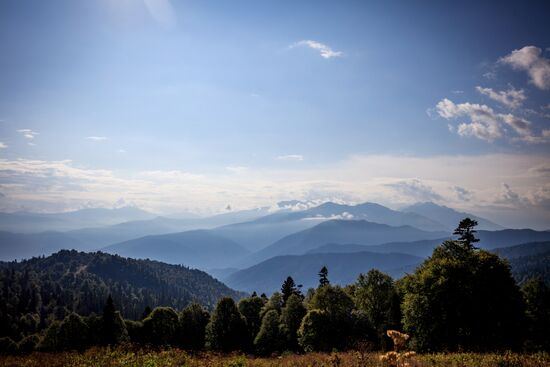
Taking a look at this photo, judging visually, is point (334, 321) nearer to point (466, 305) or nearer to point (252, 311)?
point (466, 305)

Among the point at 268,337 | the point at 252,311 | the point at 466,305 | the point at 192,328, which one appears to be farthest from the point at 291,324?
the point at 466,305

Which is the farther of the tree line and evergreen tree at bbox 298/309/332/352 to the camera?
evergreen tree at bbox 298/309/332/352

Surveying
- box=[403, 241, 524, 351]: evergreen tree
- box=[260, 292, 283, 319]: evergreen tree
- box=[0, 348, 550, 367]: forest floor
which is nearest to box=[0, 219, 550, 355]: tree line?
box=[403, 241, 524, 351]: evergreen tree

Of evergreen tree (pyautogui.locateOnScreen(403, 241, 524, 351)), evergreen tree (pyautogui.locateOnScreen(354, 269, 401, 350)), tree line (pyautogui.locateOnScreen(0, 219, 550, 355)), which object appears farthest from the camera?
evergreen tree (pyautogui.locateOnScreen(354, 269, 401, 350))

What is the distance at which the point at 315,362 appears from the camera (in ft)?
52.3

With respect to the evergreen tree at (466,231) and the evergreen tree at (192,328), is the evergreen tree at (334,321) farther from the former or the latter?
the evergreen tree at (192,328)

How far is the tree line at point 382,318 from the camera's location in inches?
1256

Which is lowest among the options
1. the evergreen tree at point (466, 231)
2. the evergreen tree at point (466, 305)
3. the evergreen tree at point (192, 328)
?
the evergreen tree at point (192, 328)

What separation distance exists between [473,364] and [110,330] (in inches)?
2285

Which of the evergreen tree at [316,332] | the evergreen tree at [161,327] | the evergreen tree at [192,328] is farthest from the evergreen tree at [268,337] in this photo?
the evergreen tree at [161,327]

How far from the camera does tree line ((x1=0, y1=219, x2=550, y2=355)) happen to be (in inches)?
1256

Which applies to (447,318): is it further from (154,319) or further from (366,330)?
(154,319)

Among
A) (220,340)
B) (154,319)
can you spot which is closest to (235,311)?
(220,340)

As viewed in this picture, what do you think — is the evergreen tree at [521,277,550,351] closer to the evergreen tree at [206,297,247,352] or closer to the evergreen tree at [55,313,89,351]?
the evergreen tree at [206,297,247,352]
